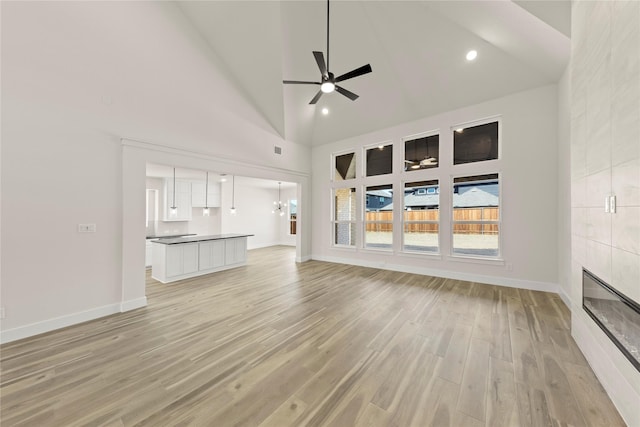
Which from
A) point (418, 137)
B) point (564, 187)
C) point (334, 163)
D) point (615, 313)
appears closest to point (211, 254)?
point (334, 163)

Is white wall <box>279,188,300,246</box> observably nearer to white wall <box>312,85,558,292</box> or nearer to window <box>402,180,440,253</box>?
window <box>402,180,440,253</box>

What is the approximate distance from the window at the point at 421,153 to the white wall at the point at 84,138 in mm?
4489

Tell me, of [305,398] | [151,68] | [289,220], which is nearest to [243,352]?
[305,398]

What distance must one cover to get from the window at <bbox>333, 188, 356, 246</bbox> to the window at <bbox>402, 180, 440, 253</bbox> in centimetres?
154

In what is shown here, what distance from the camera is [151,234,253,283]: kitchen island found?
4867mm

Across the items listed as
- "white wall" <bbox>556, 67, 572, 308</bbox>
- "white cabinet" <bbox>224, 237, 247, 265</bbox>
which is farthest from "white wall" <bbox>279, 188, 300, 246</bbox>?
"white wall" <bbox>556, 67, 572, 308</bbox>

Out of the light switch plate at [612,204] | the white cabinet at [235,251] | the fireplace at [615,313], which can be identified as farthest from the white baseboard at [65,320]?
the light switch plate at [612,204]

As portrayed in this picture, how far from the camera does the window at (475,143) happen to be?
15.2 feet

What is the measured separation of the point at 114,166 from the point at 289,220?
788 centimetres

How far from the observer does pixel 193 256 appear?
525cm

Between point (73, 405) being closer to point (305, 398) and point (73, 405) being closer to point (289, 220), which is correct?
point (305, 398)

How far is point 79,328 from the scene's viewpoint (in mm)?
2924

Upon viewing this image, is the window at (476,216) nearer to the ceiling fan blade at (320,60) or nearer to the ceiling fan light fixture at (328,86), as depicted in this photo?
the ceiling fan light fixture at (328,86)

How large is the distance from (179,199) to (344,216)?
18.4 ft
